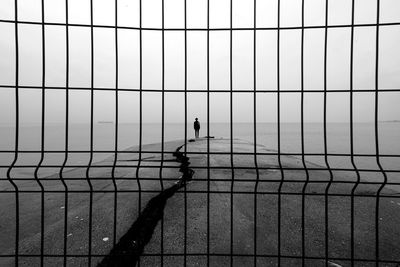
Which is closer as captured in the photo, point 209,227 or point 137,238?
point 209,227

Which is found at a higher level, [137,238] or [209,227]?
[209,227]

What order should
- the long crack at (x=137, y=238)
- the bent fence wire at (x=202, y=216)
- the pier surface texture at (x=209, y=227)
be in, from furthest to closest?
1. the pier surface texture at (x=209, y=227)
2. the long crack at (x=137, y=238)
3. the bent fence wire at (x=202, y=216)

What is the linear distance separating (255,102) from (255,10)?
858mm

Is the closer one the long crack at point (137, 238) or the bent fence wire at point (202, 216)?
the bent fence wire at point (202, 216)

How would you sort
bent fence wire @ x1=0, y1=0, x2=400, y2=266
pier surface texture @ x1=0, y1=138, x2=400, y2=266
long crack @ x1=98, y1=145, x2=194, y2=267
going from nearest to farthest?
bent fence wire @ x1=0, y1=0, x2=400, y2=266
long crack @ x1=98, y1=145, x2=194, y2=267
pier surface texture @ x1=0, y1=138, x2=400, y2=266

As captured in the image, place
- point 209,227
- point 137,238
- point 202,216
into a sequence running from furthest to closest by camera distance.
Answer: point 202,216 → point 137,238 → point 209,227

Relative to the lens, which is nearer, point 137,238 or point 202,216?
point 137,238

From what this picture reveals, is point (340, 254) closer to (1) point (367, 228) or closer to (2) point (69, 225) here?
(1) point (367, 228)

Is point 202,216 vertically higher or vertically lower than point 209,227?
lower

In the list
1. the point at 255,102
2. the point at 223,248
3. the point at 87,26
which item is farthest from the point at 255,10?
the point at 223,248

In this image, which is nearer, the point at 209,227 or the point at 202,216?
the point at 209,227

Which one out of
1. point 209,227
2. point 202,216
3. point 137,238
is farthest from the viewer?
point 202,216

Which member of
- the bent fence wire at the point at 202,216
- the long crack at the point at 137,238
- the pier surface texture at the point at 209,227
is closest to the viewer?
the bent fence wire at the point at 202,216

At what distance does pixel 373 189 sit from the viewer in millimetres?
5918
